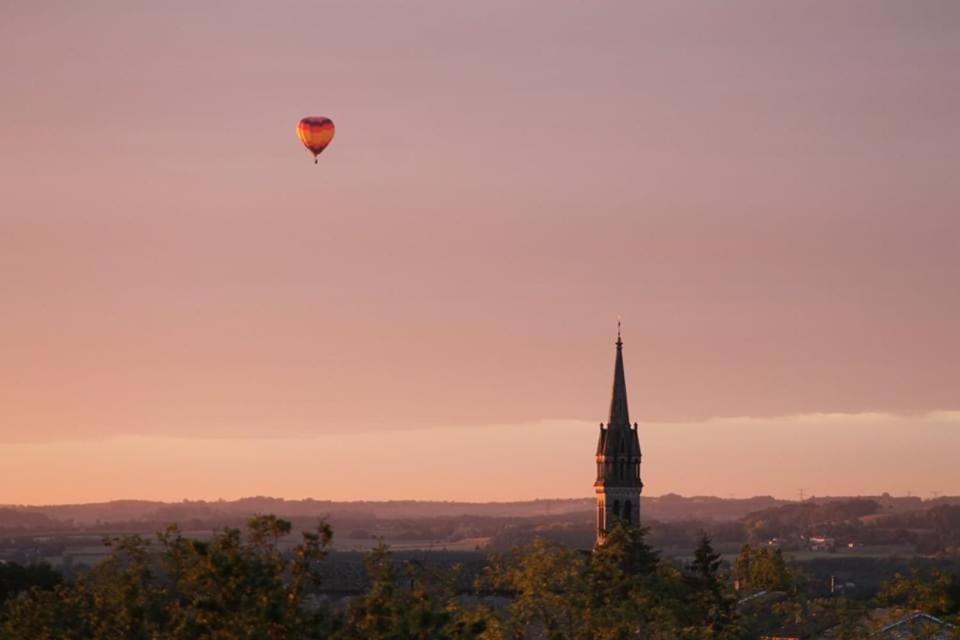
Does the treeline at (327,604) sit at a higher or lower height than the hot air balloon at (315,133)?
lower

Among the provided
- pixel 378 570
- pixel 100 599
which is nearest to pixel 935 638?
pixel 378 570

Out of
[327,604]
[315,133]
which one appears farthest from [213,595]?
[315,133]

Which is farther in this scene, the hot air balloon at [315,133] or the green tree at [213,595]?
the hot air balloon at [315,133]

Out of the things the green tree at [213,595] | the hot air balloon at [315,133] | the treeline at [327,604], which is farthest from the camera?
the hot air balloon at [315,133]

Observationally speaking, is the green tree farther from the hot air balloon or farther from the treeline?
the hot air balloon

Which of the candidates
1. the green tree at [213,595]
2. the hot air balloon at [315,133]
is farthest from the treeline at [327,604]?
the hot air balloon at [315,133]

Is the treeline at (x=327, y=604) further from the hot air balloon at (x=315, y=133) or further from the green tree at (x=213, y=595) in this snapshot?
the hot air balloon at (x=315, y=133)
